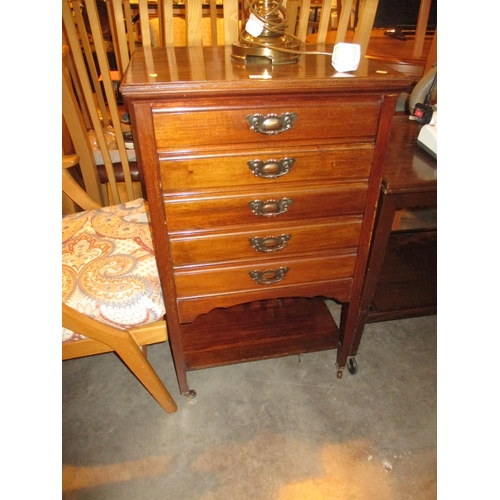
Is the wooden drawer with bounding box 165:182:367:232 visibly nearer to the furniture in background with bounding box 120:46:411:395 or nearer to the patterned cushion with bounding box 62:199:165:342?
the furniture in background with bounding box 120:46:411:395

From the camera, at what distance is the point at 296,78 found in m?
0.76

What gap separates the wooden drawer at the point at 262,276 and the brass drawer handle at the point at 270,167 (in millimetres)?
258

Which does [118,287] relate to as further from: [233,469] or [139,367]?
[233,469]

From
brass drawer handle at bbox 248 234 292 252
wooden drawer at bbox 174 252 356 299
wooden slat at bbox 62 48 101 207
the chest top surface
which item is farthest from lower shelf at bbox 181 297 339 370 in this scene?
the chest top surface

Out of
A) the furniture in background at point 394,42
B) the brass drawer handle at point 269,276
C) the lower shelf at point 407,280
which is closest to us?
the brass drawer handle at point 269,276

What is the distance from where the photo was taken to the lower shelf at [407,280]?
132 centimetres

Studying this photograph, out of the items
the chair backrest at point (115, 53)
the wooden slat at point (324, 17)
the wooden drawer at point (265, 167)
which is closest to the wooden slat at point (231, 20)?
the chair backrest at point (115, 53)

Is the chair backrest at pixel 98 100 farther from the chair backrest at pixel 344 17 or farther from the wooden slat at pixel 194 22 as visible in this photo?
the chair backrest at pixel 344 17

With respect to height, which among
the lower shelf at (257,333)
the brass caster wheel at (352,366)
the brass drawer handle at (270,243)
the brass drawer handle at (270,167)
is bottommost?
the brass caster wheel at (352,366)

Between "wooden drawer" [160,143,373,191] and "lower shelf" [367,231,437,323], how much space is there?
0.62 m

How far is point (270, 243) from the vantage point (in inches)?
38.2

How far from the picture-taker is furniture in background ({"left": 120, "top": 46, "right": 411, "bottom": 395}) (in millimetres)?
759

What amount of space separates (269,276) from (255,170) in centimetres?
32

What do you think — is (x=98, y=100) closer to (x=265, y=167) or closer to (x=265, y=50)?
(x=265, y=50)
